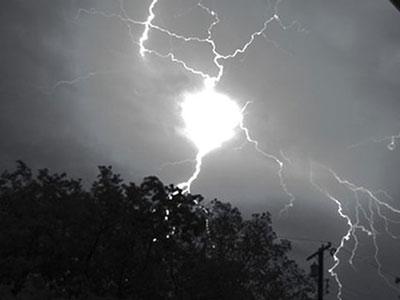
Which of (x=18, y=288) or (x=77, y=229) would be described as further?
(x=77, y=229)

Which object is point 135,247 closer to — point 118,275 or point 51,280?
point 118,275

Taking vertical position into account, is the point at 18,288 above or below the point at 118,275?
below

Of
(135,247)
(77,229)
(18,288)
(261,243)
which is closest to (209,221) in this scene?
(261,243)

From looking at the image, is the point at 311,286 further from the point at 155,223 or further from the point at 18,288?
the point at 18,288

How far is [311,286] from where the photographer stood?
117 ft

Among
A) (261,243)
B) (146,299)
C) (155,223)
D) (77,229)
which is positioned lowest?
(146,299)

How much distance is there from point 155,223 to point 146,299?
3404mm

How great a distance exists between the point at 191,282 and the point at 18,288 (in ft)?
32.7

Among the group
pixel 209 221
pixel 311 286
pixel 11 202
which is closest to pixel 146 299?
pixel 11 202

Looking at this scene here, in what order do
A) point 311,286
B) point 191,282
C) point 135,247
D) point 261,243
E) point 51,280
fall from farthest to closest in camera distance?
point 311,286
point 261,243
point 191,282
point 135,247
point 51,280

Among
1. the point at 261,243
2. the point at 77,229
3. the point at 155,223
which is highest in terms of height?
the point at 261,243

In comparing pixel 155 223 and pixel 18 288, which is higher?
pixel 155 223

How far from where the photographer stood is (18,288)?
720 inches

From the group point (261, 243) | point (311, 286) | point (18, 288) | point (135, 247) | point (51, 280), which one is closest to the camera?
point (18, 288)
